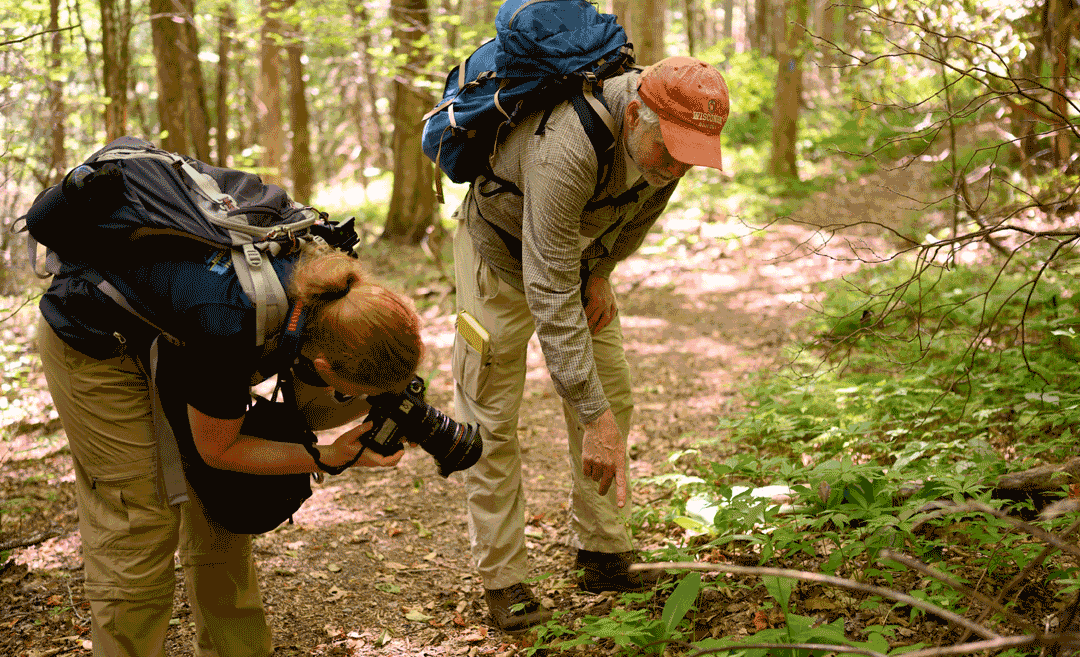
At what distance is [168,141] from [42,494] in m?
4.81

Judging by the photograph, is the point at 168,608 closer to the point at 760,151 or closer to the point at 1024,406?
the point at 1024,406

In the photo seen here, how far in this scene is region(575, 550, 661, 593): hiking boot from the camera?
308cm

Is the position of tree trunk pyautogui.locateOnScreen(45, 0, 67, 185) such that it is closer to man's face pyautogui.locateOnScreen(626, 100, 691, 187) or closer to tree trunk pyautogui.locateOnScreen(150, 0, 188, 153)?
tree trunk pyautogui.locateOnScreen(150, 0, 188, 153)

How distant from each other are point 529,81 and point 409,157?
8.15 metres

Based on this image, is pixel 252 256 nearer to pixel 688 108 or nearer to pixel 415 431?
pixel 415 431

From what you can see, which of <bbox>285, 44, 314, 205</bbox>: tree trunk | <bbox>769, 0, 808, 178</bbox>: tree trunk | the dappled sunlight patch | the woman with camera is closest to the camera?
the woman with camera

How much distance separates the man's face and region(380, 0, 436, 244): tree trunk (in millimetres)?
7313

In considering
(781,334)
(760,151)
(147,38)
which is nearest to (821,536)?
(781,334)

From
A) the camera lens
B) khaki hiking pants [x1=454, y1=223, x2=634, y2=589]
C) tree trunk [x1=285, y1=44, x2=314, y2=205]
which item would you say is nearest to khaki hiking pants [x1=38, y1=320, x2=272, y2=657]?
the camera lens

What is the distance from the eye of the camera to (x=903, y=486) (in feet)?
9.75

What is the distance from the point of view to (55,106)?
5.43 m

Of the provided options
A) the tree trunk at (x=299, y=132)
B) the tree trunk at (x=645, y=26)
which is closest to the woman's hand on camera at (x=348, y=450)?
the tree trunk at (x=645, y=26)

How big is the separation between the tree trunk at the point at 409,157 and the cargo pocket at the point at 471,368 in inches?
275

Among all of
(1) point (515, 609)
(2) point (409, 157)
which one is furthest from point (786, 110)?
(1) point (515, 609)
